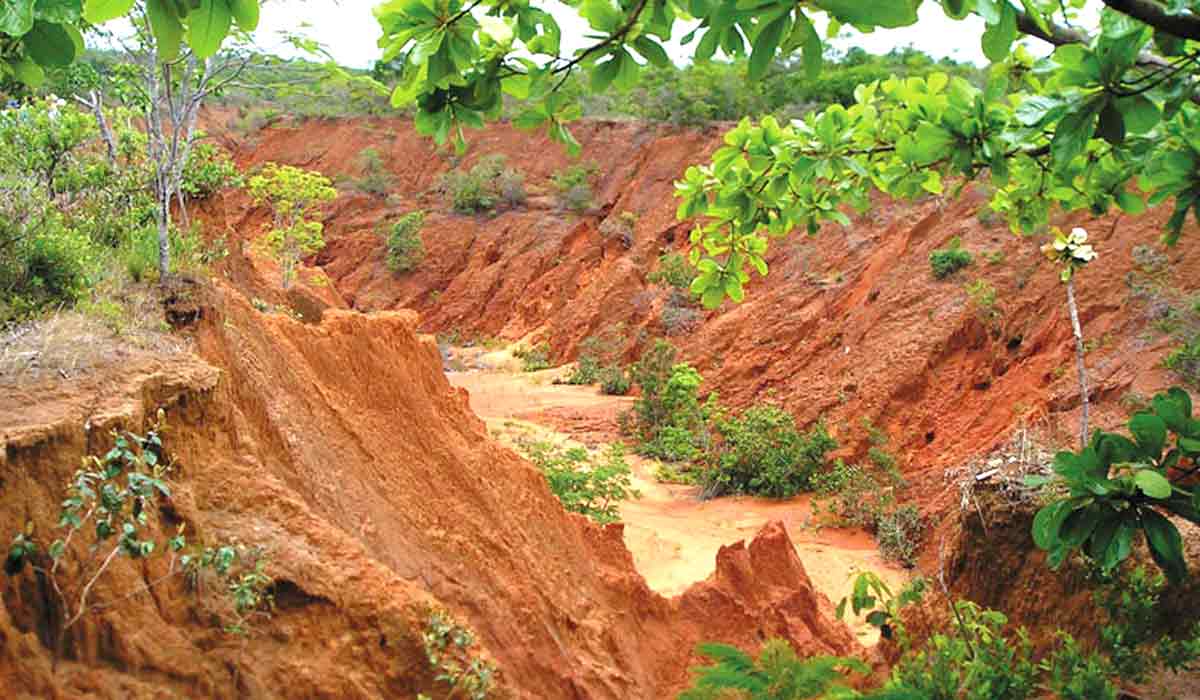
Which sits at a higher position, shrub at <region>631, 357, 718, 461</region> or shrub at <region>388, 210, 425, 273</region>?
shrub at <region>388, 210, 425, 273</region>

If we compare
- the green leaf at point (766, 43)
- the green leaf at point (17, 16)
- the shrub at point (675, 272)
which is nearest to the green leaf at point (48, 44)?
the green leaf at point (17, 16)

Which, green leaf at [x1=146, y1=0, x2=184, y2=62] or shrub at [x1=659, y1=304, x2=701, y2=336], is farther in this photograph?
shrub at [x1=659, y1=304, x2=701, y2=336]

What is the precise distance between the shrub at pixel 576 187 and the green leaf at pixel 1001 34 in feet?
96.2

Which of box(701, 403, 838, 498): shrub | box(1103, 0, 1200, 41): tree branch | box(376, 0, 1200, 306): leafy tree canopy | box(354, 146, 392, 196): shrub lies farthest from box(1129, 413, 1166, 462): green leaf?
box(354, 146, 392, 196): shrub

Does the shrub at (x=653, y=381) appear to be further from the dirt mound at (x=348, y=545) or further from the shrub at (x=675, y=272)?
the dirt mound at (x=348, y=545)

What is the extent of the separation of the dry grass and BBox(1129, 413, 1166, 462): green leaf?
122 inches

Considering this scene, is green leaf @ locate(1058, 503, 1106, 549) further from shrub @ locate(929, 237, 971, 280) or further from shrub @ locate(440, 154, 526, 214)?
shrub @ locate(440, 154, 526, 214)

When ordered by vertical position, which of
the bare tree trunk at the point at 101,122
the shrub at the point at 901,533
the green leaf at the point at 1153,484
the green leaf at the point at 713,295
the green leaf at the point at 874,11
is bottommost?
the shrub at the point at 901,533

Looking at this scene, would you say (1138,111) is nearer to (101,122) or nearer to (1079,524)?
(1079,524)

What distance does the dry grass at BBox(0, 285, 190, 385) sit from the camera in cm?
269

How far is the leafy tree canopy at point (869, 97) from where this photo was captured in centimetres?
143

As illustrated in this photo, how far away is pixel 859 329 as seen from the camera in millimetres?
15375

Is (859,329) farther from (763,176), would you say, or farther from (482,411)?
(763,176)

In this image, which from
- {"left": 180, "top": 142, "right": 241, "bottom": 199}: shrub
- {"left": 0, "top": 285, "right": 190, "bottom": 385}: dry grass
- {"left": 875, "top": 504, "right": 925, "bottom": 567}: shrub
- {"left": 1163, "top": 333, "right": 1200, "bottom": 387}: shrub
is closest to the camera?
{"left": 0, "top": 285, "right": 190, "bottom": 385}: dry grass
